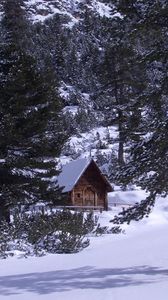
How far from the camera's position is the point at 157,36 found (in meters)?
12.2

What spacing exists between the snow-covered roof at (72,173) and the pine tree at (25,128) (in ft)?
44.4

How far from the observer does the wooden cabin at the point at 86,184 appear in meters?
40.2

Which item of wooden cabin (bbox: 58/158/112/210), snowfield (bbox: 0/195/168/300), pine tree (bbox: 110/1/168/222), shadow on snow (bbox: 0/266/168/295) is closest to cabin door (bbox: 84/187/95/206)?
wooden cabin (bbox: 58/158/112/210)

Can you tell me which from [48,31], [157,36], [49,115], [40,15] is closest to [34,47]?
[48,31]

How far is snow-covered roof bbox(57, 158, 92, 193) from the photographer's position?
39.5m

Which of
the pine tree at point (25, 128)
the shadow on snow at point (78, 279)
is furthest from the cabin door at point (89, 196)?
the shadow on snow at point (78, 279)

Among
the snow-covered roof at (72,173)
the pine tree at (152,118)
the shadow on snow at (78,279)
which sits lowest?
the shadow on snow at (78,279)

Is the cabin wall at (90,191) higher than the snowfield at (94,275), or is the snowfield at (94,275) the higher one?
the cabin wall at (90,191)

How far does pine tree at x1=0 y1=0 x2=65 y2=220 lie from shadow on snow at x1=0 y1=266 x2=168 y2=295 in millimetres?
11349

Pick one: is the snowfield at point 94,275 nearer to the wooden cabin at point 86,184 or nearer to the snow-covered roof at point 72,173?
the snow-covered roof at point 72,173

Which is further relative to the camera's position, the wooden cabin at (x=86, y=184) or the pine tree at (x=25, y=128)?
the wooden cabin at (x=86, y=184)

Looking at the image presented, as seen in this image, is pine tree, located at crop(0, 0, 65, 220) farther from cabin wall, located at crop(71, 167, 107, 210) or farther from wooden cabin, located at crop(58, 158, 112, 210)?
cabin wall, located at crop(71, 167, 107, 210)

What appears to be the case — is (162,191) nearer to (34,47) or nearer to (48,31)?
(34,47)

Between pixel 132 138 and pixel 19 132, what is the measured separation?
1214cm
